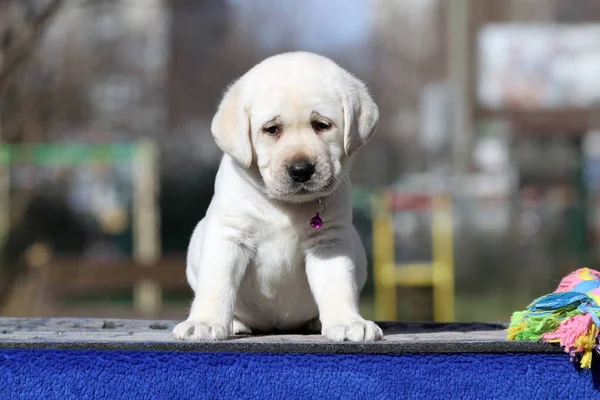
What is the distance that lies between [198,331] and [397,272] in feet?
31.8

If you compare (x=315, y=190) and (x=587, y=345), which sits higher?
(x=315, y=190)

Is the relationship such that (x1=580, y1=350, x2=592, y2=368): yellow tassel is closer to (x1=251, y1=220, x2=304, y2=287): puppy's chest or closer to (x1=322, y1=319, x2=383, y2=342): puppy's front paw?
(x1=322, y1=319, x2=383, y2=342): puppy's front paw

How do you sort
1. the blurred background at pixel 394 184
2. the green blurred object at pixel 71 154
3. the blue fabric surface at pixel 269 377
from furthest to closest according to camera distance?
the green blurred object at pixel 71 154
the blurred background at pixel 394 184
the blue fabric surface at pixel 269 377

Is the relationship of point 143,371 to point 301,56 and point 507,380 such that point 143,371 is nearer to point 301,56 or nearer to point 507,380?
point 507,380

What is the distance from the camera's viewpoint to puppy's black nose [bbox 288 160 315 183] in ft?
11.7

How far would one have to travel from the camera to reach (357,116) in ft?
12.4

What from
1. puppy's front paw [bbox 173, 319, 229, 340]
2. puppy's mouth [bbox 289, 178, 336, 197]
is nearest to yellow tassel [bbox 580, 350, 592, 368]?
puppy's mouth [bbox 289, 178, 336, 197]

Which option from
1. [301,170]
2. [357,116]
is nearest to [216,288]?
[301,170]

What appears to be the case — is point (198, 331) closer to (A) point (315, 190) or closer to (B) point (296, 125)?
(A) point (315, 190)

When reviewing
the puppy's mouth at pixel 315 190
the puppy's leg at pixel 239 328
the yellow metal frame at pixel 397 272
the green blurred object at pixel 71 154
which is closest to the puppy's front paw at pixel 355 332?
the puppy's mouth at pixel 315 190

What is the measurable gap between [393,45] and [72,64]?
1616cm

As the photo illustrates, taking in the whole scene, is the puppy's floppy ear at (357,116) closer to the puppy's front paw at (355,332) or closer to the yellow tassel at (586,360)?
the puppy's front paw at (355,332)

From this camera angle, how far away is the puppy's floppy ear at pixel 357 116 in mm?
3725

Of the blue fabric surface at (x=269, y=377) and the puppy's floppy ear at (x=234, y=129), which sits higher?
the puppy's floppy ear at (x=234, y=129)
